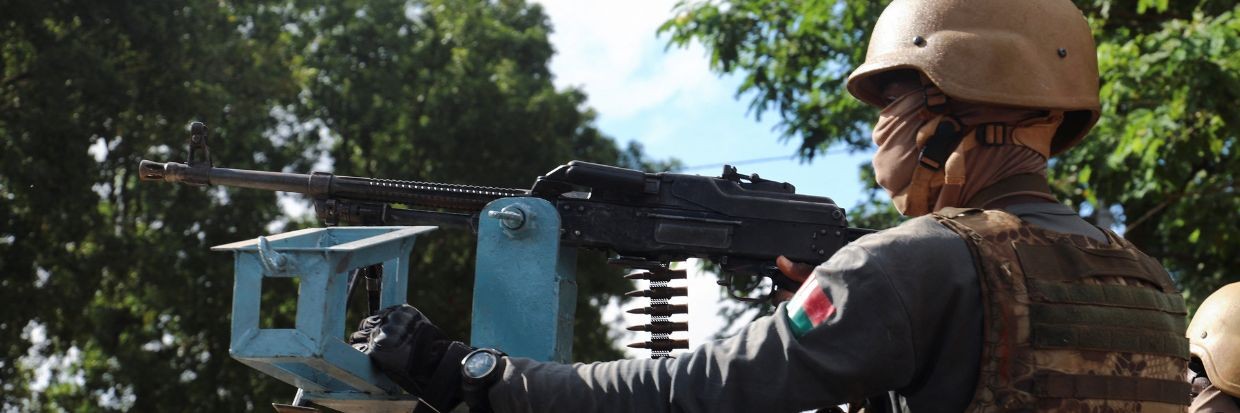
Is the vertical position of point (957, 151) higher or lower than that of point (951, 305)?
higher

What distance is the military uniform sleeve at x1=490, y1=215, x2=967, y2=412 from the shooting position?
10.4ft

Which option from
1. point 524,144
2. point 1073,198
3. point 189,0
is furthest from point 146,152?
point 1073,198

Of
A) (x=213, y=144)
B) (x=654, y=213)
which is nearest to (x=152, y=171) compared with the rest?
(x=654, y=213)

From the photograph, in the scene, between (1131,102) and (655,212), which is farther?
(1131,102)

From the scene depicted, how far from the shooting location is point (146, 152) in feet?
73.2

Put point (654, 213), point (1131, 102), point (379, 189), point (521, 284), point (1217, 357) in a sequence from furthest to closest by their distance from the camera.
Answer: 1. point (1131, 102)
2. point (1217, 357)
3. point (379, 189)
4. point (654, 213)
5. point (521, 284)

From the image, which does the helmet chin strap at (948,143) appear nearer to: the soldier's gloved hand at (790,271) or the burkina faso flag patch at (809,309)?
the burkina faso flag patch at (809,309)

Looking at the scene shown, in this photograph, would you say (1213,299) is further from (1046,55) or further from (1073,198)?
(1073,198)

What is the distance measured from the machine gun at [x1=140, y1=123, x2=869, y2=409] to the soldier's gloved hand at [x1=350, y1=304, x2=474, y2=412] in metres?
1.01

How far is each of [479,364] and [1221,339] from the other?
3.24 metres

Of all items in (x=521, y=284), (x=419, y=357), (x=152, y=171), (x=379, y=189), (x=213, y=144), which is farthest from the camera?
(x=213, y=144)

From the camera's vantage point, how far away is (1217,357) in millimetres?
5441

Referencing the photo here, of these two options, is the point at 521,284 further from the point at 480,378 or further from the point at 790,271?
the point at 790,271

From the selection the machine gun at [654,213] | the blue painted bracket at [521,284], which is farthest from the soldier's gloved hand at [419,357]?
the machine gun at [654,213]
